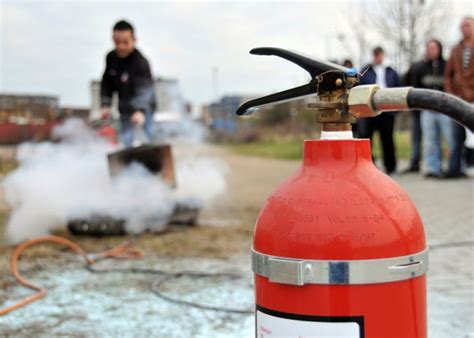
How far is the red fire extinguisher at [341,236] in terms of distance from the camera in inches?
52.4

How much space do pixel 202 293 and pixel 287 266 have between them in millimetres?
2034

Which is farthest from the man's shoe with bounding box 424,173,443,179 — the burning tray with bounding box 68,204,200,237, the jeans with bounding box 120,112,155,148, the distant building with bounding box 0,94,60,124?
the distant building with bounding box 0,94,60,124

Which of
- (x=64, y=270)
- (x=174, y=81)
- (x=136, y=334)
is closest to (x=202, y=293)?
(x=136, y=334)

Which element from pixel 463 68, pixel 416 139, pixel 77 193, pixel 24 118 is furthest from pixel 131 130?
pixel 24 118

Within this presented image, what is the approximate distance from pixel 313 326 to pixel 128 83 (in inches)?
199

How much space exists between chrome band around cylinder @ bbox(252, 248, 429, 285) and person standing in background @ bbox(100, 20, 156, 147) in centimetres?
472

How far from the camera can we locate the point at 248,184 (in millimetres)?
9312

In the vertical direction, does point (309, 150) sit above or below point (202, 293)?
above

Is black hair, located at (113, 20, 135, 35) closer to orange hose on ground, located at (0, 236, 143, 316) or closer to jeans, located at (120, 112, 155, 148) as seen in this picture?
jeans, located at (120, 112, 155, 148)

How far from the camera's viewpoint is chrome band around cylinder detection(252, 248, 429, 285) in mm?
1323

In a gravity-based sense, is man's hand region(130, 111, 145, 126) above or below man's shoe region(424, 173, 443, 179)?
above

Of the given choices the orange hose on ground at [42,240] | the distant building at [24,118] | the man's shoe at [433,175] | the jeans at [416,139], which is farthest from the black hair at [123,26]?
the distant building at [24,118]

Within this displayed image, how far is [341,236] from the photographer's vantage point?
132 centimetres

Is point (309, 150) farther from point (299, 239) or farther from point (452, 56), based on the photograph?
point (452, 56)
